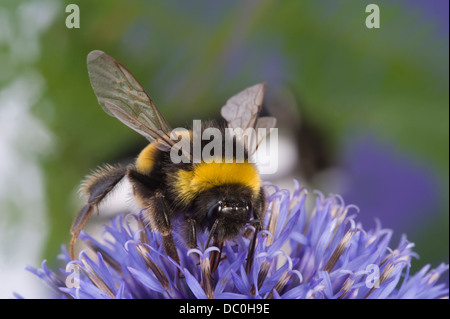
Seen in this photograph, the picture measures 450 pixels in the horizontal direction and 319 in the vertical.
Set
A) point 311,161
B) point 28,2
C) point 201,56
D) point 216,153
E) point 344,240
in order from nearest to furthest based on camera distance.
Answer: point 216,153 → point 344,240 → point 28,2 → point 201,56 → point 311,161

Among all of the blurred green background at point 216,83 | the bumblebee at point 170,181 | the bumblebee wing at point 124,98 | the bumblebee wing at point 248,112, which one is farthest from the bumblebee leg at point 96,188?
the blurred green background at point 216,83

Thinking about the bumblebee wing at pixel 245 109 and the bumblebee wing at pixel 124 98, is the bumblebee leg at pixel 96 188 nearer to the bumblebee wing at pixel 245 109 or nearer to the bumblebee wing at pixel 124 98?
the bumblebee wing at pixel 124 98

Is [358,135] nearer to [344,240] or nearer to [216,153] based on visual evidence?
[344,240]

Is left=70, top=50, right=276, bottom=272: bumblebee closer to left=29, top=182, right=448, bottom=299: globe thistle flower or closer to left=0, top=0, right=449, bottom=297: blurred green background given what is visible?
left=29, top=182, right=448, bottom=299: globe thistle flower

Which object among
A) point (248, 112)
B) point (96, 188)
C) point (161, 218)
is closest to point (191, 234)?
point (161, 218)

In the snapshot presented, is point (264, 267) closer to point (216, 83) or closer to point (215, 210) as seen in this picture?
point (215, 210)

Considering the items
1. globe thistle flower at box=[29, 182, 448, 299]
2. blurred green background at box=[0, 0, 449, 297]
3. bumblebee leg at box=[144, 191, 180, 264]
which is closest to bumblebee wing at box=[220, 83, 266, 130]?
globe thistle flower at box=[29, 182, 448, 299]

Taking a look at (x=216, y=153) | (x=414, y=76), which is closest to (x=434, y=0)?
(x=414, y=76)

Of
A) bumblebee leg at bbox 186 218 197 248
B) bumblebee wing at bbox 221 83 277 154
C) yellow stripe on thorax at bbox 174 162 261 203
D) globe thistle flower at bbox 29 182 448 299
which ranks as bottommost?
globe thistle flower at bbox 29 182 448 299
